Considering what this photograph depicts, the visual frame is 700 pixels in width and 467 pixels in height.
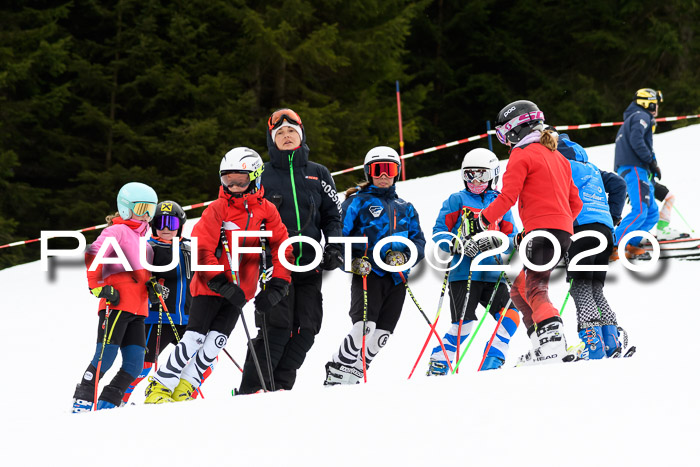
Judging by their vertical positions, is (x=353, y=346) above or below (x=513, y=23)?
below

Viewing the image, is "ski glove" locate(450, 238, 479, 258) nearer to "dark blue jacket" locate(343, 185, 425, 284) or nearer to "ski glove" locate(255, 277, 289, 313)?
"dark blue jacket" locate(343, 185, 425, 284)

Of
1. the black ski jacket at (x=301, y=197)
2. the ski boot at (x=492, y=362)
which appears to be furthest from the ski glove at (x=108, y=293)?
the ski boot at (x=492, y=362)

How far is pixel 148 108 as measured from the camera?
→ 1664 cm

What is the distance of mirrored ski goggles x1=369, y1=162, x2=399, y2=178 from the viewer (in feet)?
18.0

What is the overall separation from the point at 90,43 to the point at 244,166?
1323 centimetres

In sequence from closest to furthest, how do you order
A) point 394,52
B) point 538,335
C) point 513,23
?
point 538,335, point 394,52, point 513,23

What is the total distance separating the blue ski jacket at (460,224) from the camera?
565cm

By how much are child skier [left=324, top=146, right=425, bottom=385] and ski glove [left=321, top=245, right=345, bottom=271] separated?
173mm

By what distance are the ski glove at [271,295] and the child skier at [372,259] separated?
58 cm

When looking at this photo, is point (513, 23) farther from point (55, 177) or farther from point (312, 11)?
point (55, 177)

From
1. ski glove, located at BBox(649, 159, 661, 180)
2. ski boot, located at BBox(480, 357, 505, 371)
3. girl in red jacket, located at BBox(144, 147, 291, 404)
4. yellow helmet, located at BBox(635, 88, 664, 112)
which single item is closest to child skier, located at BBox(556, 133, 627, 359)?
ski boot, located at BBox(480, 357, 505, 371)

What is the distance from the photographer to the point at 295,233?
5258 millimetres

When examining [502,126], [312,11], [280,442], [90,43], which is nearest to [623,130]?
[502,126]

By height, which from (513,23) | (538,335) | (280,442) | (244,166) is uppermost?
(513,23)
